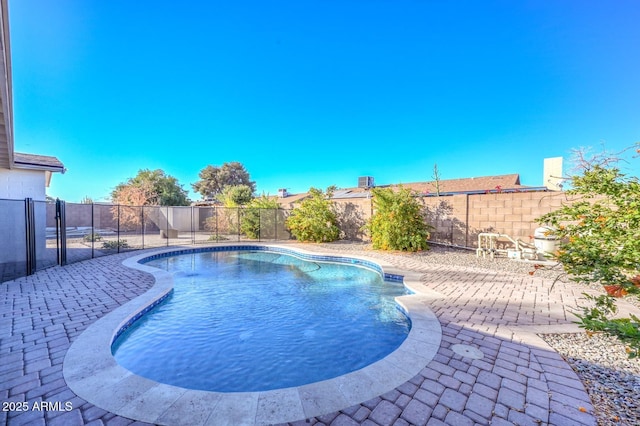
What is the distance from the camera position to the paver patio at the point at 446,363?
6.69ft

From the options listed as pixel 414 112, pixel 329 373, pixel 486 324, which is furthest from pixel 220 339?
pixel 414 112

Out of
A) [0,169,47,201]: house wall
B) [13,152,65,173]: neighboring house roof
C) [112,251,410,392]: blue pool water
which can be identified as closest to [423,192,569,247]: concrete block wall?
[112,251,410,392]: blue pool water

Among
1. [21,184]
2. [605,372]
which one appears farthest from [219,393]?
[21,184]

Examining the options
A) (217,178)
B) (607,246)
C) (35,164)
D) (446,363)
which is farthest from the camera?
(217,178)

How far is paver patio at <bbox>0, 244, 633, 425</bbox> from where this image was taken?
2.04m

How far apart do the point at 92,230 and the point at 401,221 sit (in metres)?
11.0

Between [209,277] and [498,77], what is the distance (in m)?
13.5

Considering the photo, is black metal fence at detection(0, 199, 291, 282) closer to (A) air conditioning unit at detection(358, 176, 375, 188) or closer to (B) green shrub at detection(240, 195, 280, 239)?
(B) green shrub at detection(240, 195, 280, 239)

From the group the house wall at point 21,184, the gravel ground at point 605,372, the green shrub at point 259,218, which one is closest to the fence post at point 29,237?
the house wall at point 21,184

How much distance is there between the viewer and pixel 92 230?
9344 mm

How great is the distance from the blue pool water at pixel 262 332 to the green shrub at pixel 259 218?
22.5 ft

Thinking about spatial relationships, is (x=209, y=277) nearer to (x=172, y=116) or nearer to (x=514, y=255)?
(x=514, y=255)

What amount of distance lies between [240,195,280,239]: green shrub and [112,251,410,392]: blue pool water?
6.87 m

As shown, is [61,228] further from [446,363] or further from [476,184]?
[476,184]
